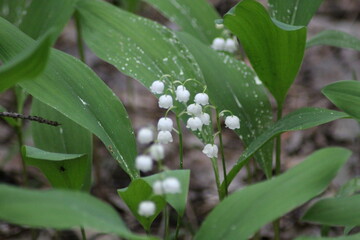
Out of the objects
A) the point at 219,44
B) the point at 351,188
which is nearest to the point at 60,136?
the point at 219,44

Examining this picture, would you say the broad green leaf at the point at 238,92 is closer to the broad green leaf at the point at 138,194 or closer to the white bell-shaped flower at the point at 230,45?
the white bell-shaped flower at the point at 230,45

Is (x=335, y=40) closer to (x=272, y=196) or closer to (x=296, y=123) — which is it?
(x=296, y=123)

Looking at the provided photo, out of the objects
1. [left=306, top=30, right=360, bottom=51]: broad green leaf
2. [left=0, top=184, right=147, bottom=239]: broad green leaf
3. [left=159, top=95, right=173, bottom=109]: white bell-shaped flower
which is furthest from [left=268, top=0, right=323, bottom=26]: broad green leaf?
[left=0, top=184, right=147, bottom=239]: broad green leaf

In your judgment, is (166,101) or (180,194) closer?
(180,194)

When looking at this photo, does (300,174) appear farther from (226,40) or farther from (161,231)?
(161,231)

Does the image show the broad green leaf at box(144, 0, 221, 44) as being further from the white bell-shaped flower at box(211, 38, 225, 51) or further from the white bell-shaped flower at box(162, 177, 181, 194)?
the white bell-shaped flower at box(162, 177, 181, 194)

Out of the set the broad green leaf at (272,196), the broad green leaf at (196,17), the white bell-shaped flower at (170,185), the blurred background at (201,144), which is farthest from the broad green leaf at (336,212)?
the broad green leaf at (196,17)

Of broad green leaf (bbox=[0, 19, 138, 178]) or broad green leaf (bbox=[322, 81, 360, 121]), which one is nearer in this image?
broad green leaf (bbox=[322, 81, 360, 121])
